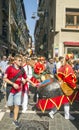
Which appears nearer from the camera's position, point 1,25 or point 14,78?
point 14,78

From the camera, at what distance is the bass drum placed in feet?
28.0

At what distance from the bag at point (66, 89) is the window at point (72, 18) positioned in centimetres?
2022

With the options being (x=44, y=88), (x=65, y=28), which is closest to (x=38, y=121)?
(x=44, y=88)

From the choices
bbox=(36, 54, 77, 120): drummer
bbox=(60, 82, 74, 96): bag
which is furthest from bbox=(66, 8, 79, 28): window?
bbox=(60, 82, 74, 96): bag

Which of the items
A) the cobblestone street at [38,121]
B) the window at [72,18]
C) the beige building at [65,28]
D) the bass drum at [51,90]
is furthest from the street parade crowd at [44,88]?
the window at [72,18]

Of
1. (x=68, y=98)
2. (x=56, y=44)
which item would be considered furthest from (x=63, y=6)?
(x=68, y=98)

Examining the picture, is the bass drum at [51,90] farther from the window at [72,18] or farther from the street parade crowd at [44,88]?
the window at [72,18]

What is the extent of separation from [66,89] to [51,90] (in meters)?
0.47

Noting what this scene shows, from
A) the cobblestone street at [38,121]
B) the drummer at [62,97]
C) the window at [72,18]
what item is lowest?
the cobblestone street at [38,121]

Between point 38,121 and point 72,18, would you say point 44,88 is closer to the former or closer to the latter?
point 38,121

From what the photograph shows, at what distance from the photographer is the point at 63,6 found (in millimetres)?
28094

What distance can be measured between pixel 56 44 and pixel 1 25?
16.2 metres

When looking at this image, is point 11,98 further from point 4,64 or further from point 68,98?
point 4,64

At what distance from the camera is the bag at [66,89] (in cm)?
873
